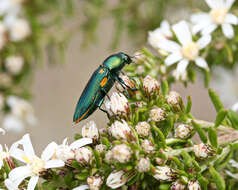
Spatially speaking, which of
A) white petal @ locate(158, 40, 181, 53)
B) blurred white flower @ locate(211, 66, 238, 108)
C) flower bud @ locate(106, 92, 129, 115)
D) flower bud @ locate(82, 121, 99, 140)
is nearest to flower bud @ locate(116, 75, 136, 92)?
flower bud @ locate(106, 92, 129, 115)

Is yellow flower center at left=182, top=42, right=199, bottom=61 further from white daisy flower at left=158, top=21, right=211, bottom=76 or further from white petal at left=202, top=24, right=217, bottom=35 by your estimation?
white petal at left=202, top=24, right=217, bottom=35

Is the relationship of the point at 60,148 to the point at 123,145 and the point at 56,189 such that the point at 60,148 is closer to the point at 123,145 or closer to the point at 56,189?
the point at 56,189

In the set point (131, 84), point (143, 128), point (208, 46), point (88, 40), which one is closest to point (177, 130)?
point (143, 128)

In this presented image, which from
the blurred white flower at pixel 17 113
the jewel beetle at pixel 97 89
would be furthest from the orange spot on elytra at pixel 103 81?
the blurred white flower at pixel 17 113

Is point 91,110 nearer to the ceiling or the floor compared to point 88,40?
nearer to the floor

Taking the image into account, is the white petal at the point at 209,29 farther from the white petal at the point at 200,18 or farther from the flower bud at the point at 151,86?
the flower bud at the point at 151,86

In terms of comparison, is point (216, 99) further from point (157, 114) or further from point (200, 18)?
point (200, 18)

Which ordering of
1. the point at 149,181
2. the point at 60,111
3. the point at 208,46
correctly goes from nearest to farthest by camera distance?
the point at 149,181, the point at 208,46, the point at 60,111

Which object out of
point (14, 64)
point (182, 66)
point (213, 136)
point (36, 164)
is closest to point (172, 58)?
point (182, 66)
